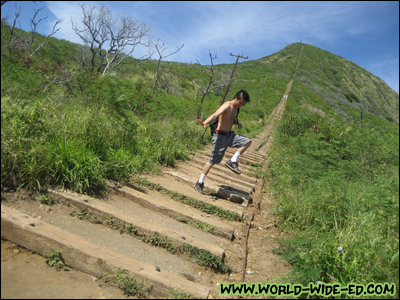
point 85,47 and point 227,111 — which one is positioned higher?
point 85,47

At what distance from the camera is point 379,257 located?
2736 mm

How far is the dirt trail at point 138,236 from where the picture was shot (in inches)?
91.4

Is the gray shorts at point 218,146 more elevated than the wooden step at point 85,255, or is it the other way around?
the gray shorts at point 218,146

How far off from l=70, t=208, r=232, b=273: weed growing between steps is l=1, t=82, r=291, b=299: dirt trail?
16 mm

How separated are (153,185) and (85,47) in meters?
37.0

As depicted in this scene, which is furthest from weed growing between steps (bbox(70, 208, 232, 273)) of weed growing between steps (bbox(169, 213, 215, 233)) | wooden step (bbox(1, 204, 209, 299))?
weed growing between steps (bbox(169, 213, 215, 233))

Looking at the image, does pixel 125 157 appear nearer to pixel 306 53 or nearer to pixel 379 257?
pixel 379 257

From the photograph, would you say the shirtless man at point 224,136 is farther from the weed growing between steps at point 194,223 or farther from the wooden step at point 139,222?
the wooden step at point 139,222

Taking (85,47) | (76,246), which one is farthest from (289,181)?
(85,47)

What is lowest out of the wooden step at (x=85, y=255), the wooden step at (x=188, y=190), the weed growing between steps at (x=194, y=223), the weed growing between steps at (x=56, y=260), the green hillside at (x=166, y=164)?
the weed growing between steps at (x=56, y=260)

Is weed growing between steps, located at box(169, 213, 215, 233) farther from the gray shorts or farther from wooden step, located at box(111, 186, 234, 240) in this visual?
the gray shorts

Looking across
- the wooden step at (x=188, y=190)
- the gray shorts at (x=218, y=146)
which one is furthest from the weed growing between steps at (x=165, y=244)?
the gray shorts at (x=218, y=146)

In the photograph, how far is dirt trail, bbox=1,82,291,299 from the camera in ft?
7.61

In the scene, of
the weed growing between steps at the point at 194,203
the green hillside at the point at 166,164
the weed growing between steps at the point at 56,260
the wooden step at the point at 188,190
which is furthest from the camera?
the wooden step at the point at 188,190
